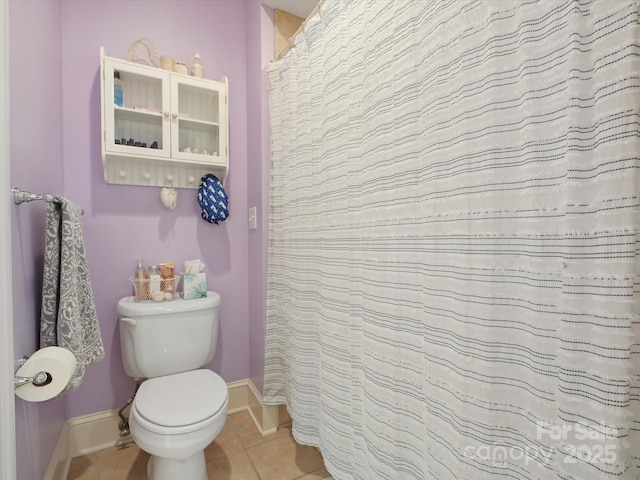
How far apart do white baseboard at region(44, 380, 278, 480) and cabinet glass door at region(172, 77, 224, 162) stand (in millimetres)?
1413

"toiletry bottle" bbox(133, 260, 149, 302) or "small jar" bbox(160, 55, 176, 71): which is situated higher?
"small jar" bbox(160, 55, 176, 71)

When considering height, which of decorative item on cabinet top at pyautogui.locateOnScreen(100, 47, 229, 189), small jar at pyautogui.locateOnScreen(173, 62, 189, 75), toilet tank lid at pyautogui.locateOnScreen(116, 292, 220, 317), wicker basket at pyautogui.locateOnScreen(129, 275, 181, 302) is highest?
small jar at pyautogui.locateOnScreen(173, 62, 189, 75)

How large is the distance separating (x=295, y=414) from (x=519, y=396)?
998 mm

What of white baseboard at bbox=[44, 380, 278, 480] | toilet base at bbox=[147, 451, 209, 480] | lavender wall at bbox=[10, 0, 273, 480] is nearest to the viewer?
lavender wall at bbox=[10, 0, 273, 480]

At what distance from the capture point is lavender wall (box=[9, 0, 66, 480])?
847 millimetres

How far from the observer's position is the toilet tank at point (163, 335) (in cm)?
136

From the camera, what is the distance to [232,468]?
54.0 inches

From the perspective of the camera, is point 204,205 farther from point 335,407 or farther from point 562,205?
point 562,205

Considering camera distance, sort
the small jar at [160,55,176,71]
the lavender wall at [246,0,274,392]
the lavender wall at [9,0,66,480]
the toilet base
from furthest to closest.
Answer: the lavender wall at [246,0,274,392] → the small jar at [160,55,176,71] → the toilet base → the lavender wall at [9,0,66,480]

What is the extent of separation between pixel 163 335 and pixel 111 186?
828mm

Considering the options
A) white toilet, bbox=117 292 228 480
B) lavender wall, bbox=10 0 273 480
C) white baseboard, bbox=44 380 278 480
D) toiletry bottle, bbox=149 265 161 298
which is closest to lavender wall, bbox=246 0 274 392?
lavender wall, bbox=10 0 273 480

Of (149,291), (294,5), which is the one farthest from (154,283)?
(294,5)

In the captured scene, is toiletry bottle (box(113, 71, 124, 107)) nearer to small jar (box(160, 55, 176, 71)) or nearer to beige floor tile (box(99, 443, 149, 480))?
small jar (box(160, 55, 176, 71))

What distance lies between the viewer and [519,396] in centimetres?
55
